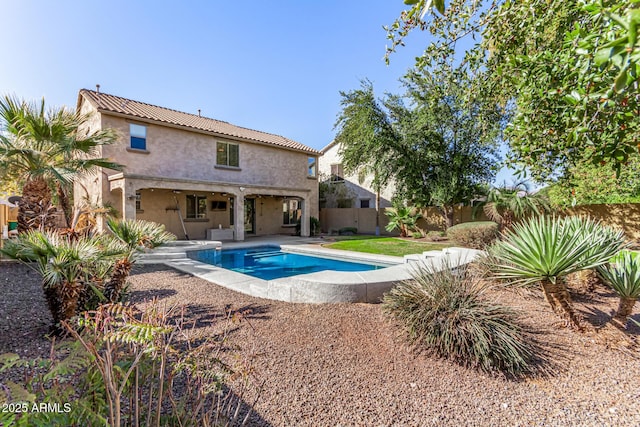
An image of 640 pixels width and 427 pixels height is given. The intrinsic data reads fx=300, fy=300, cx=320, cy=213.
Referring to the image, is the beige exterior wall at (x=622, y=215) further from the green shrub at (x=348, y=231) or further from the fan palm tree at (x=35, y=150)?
the fan palm tree at (x=35, y=150)

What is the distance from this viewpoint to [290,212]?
23.4 m

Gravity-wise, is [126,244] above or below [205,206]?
below

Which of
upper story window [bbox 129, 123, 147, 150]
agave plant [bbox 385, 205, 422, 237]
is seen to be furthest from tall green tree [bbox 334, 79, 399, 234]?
upper story window [bbox 129, 123, 147, 150]

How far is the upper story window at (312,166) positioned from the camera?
22359 mm

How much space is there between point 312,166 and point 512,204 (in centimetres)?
1316

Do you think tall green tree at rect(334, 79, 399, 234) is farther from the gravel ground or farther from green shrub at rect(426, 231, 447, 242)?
the gravel ground

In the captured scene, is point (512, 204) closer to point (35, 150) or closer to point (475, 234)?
point (475, 234)

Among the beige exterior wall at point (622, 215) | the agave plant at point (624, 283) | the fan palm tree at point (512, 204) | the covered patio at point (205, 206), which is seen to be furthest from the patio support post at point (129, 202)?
the beige exterior wall at point (622, 215)

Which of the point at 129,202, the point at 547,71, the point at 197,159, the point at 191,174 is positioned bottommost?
the point at 129,202

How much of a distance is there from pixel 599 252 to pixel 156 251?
1285cm

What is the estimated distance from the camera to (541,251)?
433 centimetres

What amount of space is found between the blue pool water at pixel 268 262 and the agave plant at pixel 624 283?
22.6ft

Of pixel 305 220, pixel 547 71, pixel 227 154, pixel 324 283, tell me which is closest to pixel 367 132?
pixel 305 220

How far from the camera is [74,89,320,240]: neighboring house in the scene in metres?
13.9
